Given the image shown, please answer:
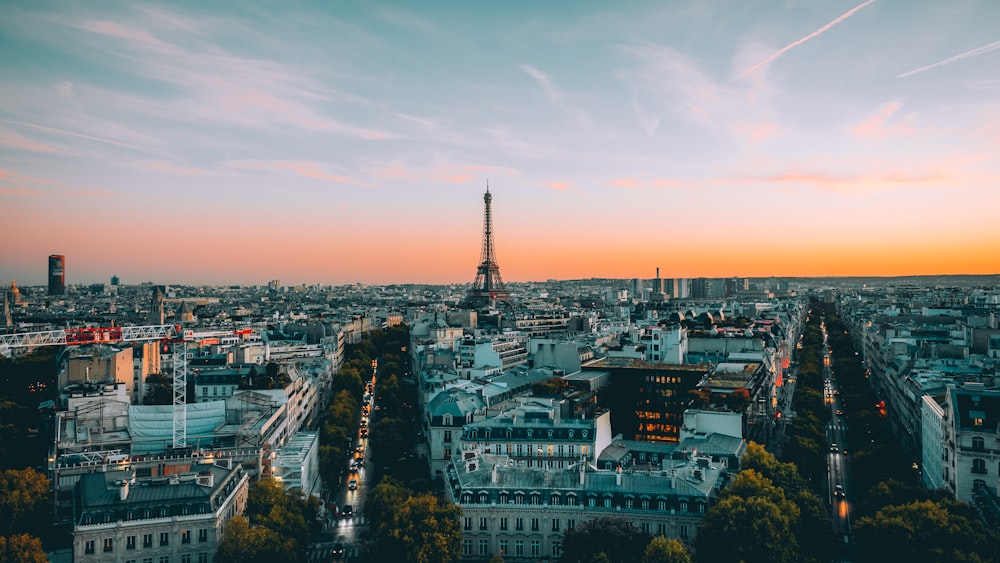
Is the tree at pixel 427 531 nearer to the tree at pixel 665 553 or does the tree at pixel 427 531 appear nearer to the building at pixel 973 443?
the tree at pixel 665 553

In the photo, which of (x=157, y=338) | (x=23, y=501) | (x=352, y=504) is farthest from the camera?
(x=157, y=338)

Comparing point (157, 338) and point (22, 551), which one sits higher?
point (157, 338)

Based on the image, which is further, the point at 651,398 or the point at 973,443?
the point at 651,398

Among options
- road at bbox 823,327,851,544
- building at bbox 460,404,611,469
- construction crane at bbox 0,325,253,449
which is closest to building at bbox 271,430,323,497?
construction crane at bbox 0,325,253,449

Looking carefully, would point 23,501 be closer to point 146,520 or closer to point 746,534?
point 146,520

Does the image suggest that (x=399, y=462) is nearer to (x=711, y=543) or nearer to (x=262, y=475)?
(x=262, y=475)

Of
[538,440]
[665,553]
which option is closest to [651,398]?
[538,440]

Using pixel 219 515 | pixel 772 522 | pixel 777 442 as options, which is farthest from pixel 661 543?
pixel 777 442
